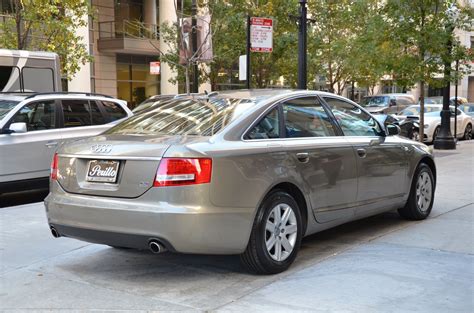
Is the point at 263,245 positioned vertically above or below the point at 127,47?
below

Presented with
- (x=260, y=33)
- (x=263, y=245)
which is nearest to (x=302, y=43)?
(x=260, y=33)

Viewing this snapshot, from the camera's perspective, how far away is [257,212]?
192 inches

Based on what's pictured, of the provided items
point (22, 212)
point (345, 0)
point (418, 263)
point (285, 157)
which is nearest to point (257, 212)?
point (285, 157)

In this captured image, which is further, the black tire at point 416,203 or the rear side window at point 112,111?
the rear side window at point 112,111

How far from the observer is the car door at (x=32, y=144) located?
8711 millimetres

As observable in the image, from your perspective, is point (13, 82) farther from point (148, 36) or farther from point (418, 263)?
point (148, 36)

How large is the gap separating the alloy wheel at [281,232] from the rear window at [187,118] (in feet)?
2.87

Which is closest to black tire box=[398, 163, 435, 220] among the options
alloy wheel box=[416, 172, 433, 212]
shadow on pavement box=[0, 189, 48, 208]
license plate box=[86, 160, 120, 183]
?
alloy wheel box=[416, 172, 433, 212]

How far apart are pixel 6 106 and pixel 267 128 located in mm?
5343

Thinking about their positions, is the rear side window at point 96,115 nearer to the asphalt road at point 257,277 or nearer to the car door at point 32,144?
the car door at point 32,144

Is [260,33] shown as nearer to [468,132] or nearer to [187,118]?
[187,118]

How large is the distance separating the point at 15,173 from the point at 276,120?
197 inches

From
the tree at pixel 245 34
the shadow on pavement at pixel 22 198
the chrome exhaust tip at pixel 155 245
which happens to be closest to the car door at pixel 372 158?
the chrome exhaust tip at pixel 155 245

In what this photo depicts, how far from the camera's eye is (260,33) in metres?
13.5
